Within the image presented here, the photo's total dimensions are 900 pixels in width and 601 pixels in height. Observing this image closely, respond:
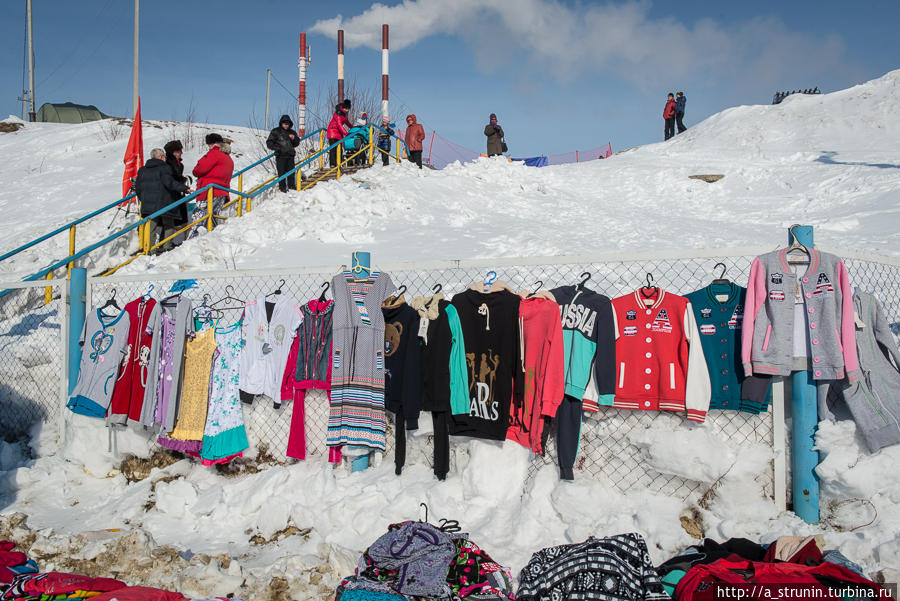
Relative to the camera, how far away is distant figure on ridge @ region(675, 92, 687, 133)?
990 inches

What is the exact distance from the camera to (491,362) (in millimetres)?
4637

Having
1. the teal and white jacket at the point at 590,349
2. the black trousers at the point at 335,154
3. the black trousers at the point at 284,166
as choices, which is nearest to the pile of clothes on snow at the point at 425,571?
the teal and white jacket at the point at 590,349

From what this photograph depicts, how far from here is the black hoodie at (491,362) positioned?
455cm

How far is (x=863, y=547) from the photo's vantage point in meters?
3.56

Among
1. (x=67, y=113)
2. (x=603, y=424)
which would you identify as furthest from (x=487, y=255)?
(x=67, y=113)

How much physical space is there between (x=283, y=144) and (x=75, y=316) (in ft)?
26.5

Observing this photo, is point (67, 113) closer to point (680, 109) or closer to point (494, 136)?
point (494, 136)

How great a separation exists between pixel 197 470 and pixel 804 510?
497 centimetres

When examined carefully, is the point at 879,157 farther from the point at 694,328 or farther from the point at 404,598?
the point at 404,598

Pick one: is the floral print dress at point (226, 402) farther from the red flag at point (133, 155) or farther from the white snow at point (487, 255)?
the red flag at point (133, 155)

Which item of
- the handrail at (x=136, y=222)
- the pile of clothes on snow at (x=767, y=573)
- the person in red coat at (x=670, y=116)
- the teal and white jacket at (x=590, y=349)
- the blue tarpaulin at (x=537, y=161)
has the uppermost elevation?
the person in red coat at (x=670, y=116)

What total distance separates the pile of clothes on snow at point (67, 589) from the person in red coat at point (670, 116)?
2598cm

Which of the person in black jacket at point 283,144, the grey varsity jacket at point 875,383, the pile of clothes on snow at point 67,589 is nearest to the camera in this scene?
the pile of clothes on snow at point 67,589

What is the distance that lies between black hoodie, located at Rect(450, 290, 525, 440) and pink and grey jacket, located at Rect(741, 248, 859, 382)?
1.55 meters
